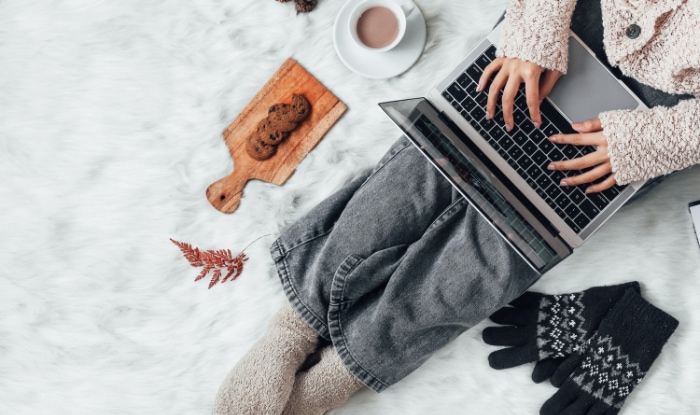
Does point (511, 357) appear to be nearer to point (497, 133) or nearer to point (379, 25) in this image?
point (497, 133)

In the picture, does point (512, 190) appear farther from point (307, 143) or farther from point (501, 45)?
point (307, 143)

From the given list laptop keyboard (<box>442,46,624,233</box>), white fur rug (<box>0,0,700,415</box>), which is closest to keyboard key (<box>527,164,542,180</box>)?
laptop keyboard (<box>442,46,624,233</box>)

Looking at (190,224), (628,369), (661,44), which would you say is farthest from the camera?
(190,224)

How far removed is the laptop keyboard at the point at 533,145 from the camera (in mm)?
751

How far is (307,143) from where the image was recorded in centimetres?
95

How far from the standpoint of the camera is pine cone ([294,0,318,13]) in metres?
0.94

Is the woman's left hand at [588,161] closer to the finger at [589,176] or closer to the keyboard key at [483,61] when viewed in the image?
the finger at [589,176]

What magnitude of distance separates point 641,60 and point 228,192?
63cm

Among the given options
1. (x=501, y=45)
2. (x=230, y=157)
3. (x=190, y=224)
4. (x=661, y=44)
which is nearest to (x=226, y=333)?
(x=190, y=224)

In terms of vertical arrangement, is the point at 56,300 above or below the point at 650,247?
above

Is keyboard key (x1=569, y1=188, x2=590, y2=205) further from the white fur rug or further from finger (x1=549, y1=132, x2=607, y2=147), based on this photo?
the white fur rug

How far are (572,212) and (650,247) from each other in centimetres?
24

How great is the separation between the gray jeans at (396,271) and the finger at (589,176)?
0.46ft

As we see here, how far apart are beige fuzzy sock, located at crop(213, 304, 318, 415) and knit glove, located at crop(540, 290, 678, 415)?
39 centimetres
